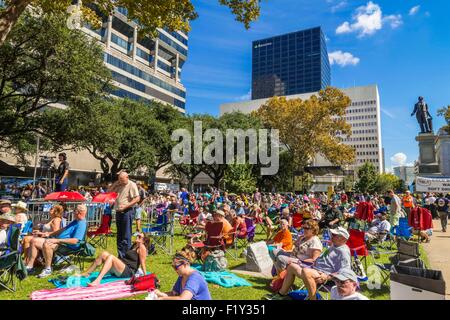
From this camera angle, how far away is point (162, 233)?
29.8ft

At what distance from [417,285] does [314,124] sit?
35836mm

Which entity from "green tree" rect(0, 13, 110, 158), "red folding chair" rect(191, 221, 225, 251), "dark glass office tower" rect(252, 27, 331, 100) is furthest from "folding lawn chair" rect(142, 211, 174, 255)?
"dark glass office tower" rect(252, 27, 331, 100)

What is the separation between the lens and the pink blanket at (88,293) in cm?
474

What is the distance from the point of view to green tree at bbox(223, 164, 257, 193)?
106 feet

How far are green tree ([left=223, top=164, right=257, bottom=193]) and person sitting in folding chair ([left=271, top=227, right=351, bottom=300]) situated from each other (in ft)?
88.6

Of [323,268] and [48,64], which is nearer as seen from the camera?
[323,268]

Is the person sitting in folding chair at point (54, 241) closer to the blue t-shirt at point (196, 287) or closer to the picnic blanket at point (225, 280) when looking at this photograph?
the picnic blanket at point (225, 280)

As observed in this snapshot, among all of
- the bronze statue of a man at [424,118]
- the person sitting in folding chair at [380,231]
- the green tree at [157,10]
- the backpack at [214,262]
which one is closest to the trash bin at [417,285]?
the backpack at [214,262]

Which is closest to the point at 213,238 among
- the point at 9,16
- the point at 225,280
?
the point at 225,280

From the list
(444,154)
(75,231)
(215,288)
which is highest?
(444,154)

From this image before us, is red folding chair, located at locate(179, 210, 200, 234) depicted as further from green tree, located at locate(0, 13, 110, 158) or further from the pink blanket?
green tree, located at locate(0, 13, 110, 158)

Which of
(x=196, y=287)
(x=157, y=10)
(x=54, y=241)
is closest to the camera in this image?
(x=196, y=287)

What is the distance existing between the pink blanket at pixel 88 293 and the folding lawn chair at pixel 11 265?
56cm

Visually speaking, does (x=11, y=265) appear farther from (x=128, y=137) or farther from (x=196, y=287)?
(x=128, y=137)
